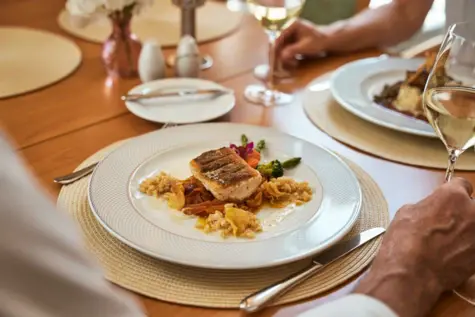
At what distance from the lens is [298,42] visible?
1.69 m

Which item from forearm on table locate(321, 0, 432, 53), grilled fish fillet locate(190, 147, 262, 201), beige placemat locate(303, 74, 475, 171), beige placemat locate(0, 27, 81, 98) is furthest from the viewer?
forearm on table locate(321, 0, 432, 53)

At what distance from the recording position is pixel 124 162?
111 centimetres

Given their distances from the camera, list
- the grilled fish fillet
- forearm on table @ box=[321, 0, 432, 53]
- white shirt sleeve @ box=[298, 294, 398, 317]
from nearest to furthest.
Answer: white shirt sleeve @ box=[298, 294, 398, 317], the grilled fish fillet, forearm on table @ box=[321, 0, 432, 53]

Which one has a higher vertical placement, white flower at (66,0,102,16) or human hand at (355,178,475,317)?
white flower at (66,0,102,16)

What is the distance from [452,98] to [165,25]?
1.08 metres

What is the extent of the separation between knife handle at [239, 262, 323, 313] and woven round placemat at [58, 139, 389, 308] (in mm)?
10

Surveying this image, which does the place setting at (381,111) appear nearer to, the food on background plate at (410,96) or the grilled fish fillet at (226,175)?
the food on background plate at (410,96)

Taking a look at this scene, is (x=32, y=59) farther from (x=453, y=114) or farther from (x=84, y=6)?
(x=453, y=114)

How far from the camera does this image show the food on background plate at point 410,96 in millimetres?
1387

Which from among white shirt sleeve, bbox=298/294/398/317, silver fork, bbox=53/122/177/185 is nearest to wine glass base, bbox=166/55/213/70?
silver fork, bbox=53/122/177/185

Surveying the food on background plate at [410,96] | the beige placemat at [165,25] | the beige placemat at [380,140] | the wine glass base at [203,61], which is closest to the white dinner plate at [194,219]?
the beige placemat at [380,140]

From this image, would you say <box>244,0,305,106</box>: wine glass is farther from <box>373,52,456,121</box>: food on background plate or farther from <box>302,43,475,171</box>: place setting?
<box>373,52,456,121</box>: food on background plate

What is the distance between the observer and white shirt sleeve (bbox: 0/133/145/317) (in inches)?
23.4

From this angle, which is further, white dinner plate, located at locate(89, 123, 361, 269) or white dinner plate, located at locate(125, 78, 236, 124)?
white dinner plate, located at locate(125, 78, 236, 124)
